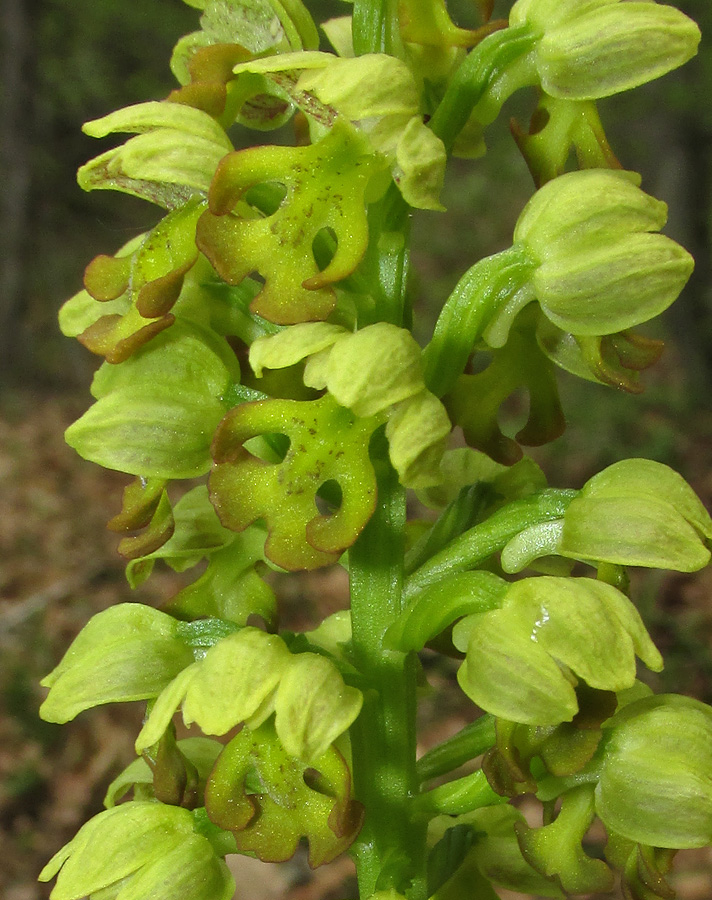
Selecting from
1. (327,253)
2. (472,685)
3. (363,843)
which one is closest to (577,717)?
(472,685)

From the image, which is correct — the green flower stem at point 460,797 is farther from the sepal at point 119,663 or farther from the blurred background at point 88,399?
the blurred background at point 88,399

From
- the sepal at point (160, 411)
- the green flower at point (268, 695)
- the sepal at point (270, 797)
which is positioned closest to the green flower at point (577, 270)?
the sepal at point (160, 411)

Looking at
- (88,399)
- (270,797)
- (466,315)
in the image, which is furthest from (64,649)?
(88,399)


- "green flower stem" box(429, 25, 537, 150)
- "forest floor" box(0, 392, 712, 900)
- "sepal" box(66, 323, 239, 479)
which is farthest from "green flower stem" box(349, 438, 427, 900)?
"forest floor" box(0, 392, 712, 900)

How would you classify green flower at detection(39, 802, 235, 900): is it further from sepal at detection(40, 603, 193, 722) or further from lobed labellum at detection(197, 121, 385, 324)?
lobed labellum at detection(197, 121, 385, 324)

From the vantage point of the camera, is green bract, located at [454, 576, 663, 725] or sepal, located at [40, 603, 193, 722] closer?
green bract, located at [454, 576, 663, 725]

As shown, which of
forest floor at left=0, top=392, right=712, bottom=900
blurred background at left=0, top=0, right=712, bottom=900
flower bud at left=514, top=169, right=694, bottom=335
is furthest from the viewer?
blurred background at left=0, top=0, right=712, bottom=900

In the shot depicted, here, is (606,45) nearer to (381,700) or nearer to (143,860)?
(381,700)
